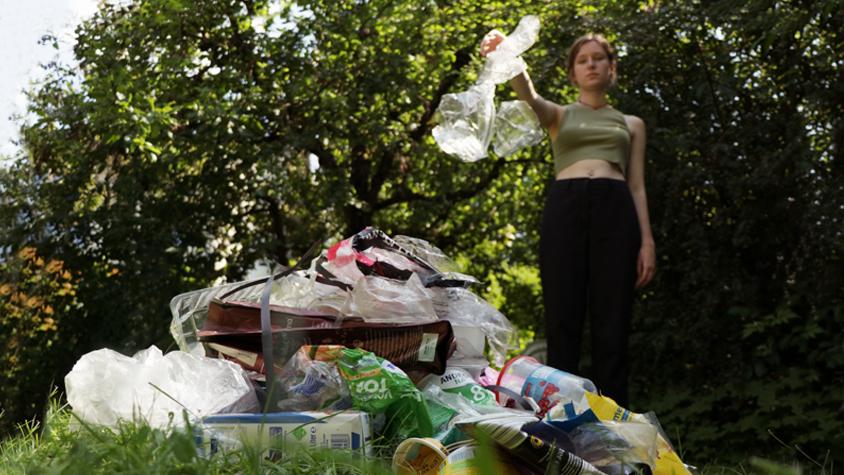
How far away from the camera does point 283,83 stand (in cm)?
633

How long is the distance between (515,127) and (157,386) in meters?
2.21

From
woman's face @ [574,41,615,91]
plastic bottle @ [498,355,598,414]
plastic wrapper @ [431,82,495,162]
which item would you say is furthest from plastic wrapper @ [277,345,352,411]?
woman's face @ [574,41,615,91]

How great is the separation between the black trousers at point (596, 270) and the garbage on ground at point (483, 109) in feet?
1.29

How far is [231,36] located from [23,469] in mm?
4678

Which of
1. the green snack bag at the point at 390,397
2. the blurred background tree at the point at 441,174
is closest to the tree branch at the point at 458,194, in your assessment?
the blurred background tree at the point at 441,174

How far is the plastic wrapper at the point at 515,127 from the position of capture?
3.96m

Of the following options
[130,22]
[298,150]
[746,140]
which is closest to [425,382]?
[746,140]

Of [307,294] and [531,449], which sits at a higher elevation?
[307,294]

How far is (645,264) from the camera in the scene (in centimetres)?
370

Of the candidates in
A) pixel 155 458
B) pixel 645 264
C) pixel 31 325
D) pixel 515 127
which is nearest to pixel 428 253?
pixel 645 264

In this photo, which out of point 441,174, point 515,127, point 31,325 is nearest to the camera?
point 515,127

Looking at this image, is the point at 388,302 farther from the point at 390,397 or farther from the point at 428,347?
the point at 390,397

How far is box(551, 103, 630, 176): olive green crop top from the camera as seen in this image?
372cm

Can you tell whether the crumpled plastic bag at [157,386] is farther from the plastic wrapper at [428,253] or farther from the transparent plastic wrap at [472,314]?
the plastic wrapper at [428,253]
